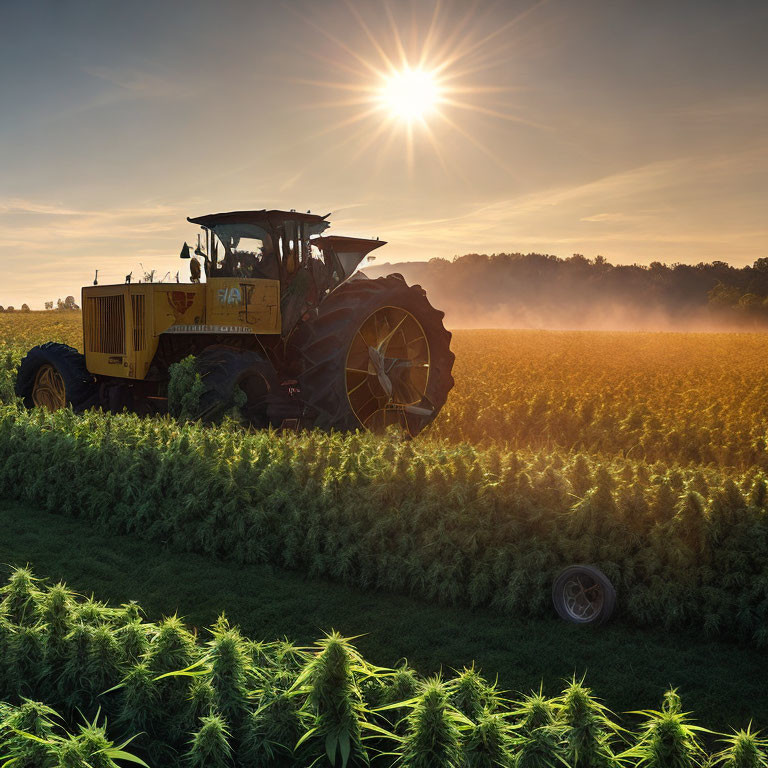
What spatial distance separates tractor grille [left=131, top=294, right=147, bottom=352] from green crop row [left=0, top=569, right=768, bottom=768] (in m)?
6.29

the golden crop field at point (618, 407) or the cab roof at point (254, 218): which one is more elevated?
the cab roof at point (254, 218)

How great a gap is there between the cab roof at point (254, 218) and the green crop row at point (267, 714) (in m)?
7.20

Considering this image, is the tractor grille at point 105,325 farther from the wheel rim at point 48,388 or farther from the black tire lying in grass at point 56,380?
the wheel rim at point 48,388

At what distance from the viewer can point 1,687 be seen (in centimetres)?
336

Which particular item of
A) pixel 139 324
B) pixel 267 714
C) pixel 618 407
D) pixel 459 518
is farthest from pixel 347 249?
pixel 267 714

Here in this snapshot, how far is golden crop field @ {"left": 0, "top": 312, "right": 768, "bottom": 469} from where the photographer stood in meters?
10.9

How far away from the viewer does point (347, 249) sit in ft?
36.6

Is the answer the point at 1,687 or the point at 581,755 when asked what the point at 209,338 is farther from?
the point at 581,755

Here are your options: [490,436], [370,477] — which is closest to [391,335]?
[490,436]

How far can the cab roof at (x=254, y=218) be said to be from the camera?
9844 millimetres

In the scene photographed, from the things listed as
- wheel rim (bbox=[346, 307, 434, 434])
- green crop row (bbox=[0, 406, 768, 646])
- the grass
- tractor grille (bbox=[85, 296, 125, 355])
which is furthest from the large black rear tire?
the grass

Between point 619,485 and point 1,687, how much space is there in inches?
165

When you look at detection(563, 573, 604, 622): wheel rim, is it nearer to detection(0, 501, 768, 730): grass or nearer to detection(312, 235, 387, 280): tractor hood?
detection(0, 501, 768, 730): grass

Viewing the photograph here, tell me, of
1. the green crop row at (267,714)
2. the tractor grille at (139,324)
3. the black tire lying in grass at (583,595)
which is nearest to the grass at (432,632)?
the black tire lying in grass at (583,595)
